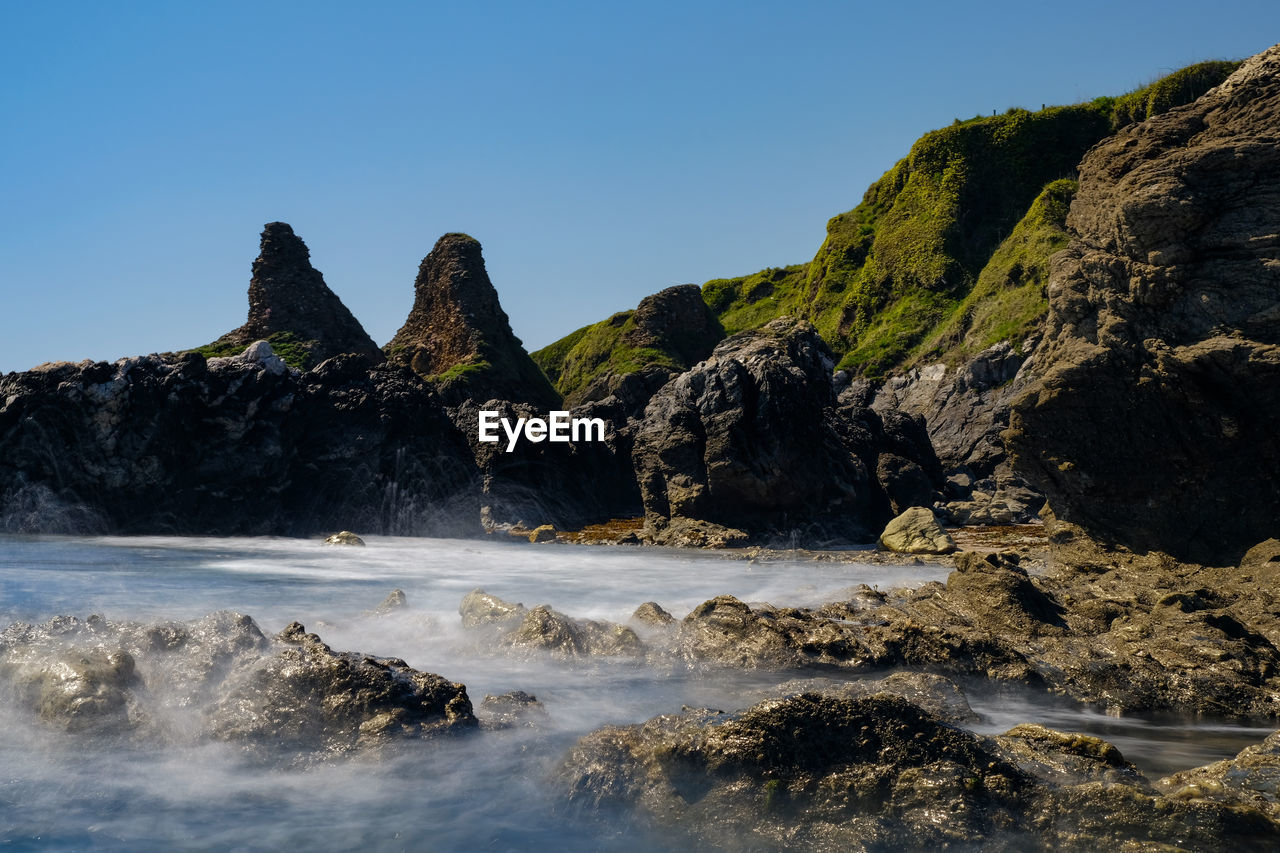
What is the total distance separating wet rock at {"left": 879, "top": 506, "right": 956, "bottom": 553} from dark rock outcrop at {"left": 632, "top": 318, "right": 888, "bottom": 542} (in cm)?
323

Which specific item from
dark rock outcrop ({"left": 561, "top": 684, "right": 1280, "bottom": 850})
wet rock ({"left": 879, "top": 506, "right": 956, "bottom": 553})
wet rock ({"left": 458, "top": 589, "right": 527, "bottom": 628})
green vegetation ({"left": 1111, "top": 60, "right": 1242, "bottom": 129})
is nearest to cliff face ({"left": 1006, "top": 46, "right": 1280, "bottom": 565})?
wet rock ({"left": 879, "top": 506, "right": 956, "bottom": 553})

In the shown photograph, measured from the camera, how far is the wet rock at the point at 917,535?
1934 centimetres

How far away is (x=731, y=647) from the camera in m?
8.29

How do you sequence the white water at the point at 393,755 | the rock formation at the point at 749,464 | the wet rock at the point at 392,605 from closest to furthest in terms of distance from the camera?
1. the white water at the point at 393,755
2. the wet rock at the point at 392,605
3. the rock formation at the point at 749,464

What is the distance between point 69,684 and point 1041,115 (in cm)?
9361

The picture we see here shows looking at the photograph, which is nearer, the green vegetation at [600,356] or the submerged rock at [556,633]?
the submerged rock at [556,633]

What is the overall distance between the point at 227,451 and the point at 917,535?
19857 mm

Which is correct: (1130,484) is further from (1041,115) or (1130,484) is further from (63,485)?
(1041,115)

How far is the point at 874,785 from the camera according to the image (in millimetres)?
4707

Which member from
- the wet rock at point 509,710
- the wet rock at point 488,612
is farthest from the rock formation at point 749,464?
the wet rock at point 509,710

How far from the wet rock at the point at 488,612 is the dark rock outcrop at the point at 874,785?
151 inches

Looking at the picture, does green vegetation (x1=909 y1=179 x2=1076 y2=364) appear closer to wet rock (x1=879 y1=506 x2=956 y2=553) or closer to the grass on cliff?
the grass on cliff

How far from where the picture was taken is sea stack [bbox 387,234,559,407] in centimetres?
5709

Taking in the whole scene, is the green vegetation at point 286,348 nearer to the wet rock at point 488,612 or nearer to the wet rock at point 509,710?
the wet rock at point 488,612
